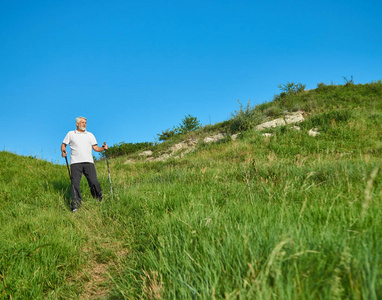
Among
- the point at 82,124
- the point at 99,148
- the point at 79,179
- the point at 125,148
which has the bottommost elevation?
the point at 79,179

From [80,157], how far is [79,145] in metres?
0.40

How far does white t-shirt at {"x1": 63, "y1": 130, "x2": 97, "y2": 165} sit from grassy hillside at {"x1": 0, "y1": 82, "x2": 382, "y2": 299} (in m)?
1.22

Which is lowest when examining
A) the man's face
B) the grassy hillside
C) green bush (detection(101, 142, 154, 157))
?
the grassy hillside

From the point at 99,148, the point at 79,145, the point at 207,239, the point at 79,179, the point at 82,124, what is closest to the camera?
the point at 207,239

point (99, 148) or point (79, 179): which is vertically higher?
point (99, 148)

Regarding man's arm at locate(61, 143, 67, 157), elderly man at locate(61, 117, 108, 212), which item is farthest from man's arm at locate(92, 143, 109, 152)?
man's arm at locate(61, 143, 67, 157)

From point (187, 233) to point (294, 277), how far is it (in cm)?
135

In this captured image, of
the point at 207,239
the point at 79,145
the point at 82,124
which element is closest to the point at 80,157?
the point at 79,145

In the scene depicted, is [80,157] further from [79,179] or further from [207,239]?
[207,239]

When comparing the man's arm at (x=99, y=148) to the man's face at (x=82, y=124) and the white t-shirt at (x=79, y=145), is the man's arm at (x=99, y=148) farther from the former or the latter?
the man's face at (x=82, y=124)

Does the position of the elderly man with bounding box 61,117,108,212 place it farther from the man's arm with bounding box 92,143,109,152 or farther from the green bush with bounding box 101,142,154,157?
the green bush with bounding box 101,142,154,157

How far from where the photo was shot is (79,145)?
292 inches

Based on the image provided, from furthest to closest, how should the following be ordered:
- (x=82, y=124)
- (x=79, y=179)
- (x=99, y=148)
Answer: (x=99, y=148) → (x=82, y=124) → (x=79, y=179)

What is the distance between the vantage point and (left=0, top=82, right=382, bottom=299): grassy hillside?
1514 mm
